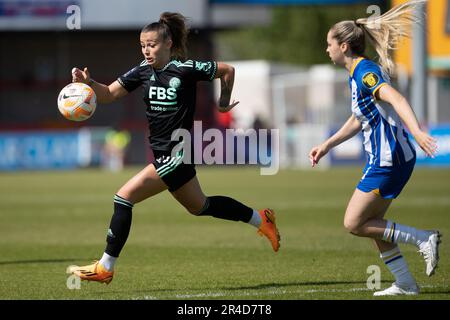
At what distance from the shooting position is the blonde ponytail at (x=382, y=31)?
729 cm

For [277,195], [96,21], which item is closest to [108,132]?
[96,21]

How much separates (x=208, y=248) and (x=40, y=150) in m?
22.8

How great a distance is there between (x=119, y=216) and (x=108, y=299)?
0.88 m

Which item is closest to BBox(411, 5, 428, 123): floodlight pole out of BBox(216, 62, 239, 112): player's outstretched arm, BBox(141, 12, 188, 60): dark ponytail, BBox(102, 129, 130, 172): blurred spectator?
BBox(102, 129, 130, 172): blurred spectator

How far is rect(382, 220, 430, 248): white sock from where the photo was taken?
7184 millimetres

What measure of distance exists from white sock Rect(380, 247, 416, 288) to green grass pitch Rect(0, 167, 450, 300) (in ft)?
0.59

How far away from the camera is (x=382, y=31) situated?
24.0ft

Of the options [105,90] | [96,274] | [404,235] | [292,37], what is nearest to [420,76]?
[105,90]

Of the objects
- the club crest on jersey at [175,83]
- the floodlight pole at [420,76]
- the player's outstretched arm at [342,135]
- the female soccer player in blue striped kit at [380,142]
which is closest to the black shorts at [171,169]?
the club crest on jersey at [175,83]

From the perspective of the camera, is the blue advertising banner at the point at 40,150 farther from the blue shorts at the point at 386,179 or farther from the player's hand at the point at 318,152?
the blue shorts at the point at 386,179

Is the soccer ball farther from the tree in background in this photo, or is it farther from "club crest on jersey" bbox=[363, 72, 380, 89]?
the tree in background

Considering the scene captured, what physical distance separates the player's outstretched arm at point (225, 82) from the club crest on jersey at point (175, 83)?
1.23 feet

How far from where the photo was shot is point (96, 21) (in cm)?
3884
